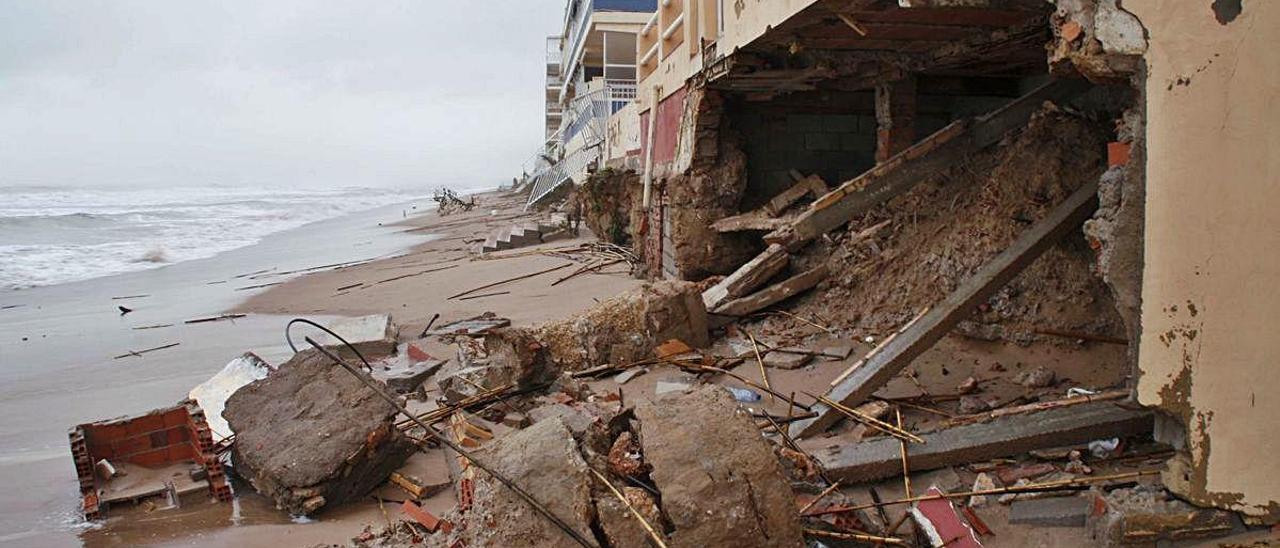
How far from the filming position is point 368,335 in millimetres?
8945

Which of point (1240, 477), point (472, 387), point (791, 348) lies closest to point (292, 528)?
point (472, 387)

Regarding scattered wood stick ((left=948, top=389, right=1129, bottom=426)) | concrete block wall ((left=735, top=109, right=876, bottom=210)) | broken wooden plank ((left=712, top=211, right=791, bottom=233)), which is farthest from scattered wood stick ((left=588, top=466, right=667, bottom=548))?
concrete block wall ((left=735, top=109, right=876, bottom=210))

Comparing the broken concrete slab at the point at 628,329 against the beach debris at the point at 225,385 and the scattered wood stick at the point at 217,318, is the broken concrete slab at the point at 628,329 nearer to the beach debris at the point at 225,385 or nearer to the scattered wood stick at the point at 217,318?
the beach debris at the point at 225,385

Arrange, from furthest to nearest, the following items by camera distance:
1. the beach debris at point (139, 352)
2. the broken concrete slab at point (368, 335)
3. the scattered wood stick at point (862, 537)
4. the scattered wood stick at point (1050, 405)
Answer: the beach debris at point (139, 352) < the broken concrete slab at point (368, 335) < the scattered wood stick at point (1050, 405) < the scattered wood stick at point (862, 537)

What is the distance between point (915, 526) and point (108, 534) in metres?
4.60

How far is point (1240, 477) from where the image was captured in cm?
335

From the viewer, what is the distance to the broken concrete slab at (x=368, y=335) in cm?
860

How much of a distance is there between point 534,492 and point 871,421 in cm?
255

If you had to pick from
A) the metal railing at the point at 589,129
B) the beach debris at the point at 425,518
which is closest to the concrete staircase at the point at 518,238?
the metal railing at the point at 589,129

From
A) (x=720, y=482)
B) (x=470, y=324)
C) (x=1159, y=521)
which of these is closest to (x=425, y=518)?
(x=720, y=482)

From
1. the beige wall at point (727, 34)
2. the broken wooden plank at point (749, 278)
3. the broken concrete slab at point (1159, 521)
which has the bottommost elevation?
the broken concrete slab at point (1159, 521)

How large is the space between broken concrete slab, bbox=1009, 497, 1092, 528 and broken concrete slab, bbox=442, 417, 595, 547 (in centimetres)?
225

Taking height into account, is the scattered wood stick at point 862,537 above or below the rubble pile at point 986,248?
below

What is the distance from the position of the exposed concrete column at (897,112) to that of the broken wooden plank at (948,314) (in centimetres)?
326
